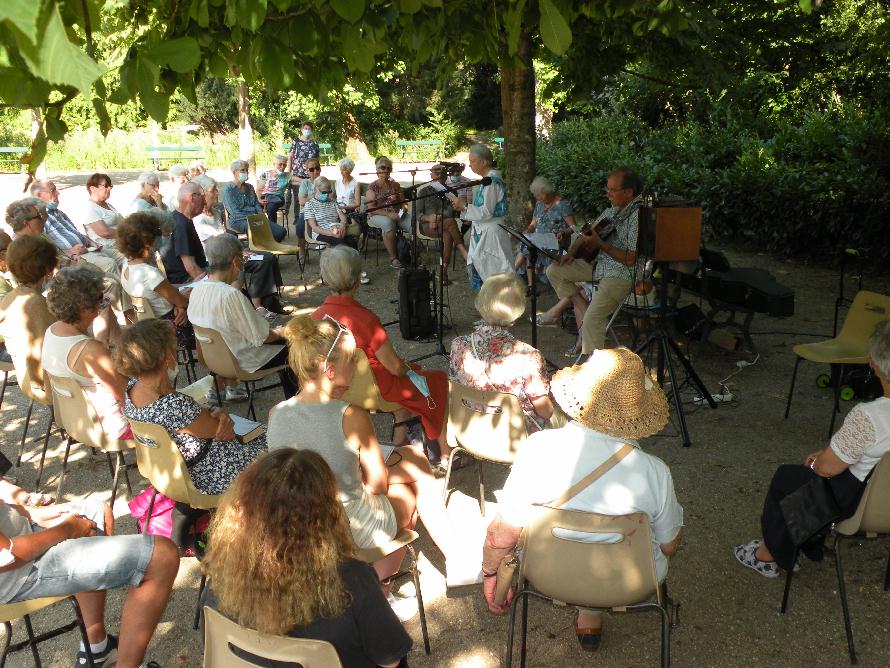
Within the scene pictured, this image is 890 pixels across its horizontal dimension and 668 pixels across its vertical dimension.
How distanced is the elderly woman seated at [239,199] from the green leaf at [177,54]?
7.44m

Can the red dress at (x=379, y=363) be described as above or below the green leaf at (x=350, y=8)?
below

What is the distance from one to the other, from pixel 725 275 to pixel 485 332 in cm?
318

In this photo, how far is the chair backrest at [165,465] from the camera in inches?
123

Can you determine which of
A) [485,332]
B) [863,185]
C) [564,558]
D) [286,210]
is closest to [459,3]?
[485,332]

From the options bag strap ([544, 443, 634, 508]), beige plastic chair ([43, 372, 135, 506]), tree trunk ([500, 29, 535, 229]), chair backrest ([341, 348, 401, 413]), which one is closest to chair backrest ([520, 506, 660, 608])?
bag strap ([544, 443, 634, 508])

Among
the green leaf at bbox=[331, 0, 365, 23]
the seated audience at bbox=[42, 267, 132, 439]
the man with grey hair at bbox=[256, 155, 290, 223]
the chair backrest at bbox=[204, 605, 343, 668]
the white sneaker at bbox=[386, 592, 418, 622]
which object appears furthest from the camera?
the man with grey hair at bbox=[256, 155, 290, 223]

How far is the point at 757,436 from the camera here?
495 centimetres

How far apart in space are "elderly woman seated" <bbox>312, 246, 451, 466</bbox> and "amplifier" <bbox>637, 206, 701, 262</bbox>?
156 centimetres

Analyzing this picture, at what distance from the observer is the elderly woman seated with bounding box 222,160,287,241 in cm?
971

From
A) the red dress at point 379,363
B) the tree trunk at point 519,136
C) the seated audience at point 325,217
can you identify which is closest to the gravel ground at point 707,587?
the red dress at point 379,363

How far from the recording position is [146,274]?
559cm

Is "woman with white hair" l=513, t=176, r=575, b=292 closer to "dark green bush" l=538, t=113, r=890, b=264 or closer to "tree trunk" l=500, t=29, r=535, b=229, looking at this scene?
"tree trunk" l=500, t=29, r=535, b=229

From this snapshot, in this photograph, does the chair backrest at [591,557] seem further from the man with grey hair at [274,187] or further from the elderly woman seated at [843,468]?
the man with grey hair at [274,187]

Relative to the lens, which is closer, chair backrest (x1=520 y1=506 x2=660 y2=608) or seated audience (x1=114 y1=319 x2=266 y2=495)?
chair backrest (x1=520 y1=506 x2=660 y2=608)
